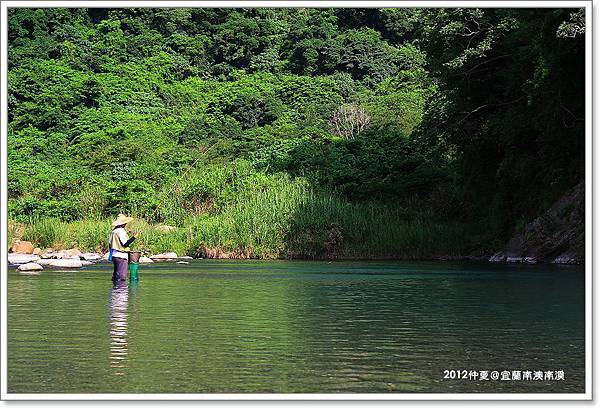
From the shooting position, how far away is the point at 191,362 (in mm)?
7488

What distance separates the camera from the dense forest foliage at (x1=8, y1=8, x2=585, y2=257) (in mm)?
24922

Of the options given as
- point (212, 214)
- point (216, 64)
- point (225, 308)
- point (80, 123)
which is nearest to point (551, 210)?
point (212, 214)

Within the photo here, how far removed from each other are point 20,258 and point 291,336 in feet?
62.3

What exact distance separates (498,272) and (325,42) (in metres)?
37.0

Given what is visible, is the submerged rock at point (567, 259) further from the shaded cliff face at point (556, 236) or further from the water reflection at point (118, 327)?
the water reflection at point (118, 327)

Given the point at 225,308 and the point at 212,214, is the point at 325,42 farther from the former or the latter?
the point at 225,308

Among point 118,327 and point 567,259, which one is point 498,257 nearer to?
point 567,259

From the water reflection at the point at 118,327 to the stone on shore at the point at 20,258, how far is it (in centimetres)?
1088

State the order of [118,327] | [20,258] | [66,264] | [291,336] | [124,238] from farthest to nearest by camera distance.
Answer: [20,258] → [66,264] → [124,238] → [118,327] → [291,336]

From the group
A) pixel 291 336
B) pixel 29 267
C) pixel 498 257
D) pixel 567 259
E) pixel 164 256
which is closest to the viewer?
pixel 291 336

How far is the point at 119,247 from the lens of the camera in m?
15.9
